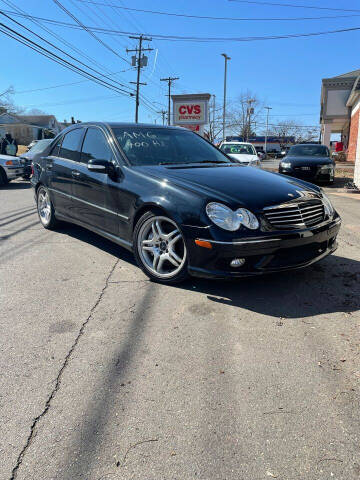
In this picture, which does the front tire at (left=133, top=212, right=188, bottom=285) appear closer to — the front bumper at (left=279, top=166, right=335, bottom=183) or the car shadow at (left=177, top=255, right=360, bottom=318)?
the car shadow at (left=177, top=255, right=360, bottom=318)

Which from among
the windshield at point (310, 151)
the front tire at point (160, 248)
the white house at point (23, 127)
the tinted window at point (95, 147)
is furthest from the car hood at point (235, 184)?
the white house at point (23, 127)

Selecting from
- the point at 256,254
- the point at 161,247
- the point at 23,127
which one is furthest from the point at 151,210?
the point at 23,127

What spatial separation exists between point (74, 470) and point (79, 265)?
10.1ft

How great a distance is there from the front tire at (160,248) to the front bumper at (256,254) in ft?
0.73

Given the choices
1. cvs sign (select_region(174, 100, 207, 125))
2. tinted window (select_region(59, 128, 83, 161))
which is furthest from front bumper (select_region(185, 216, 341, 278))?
cvs sign (select_region(174, 100, 207, 125))

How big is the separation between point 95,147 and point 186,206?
6.44 feet

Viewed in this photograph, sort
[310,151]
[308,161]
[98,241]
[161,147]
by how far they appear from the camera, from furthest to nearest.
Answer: [310,151]
[308,161]
[98,241]
[161,147]

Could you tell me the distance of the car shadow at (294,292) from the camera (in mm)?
3348

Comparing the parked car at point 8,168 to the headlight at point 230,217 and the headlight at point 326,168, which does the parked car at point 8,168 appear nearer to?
the headlight at point 326,168

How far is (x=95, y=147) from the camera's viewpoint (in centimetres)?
484

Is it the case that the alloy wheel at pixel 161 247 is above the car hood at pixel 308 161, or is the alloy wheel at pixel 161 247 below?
below

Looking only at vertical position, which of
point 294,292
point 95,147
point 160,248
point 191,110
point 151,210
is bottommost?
point 294,292

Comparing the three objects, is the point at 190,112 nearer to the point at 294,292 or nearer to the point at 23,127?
the point at 294,292

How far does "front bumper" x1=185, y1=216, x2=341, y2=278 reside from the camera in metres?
3.24
